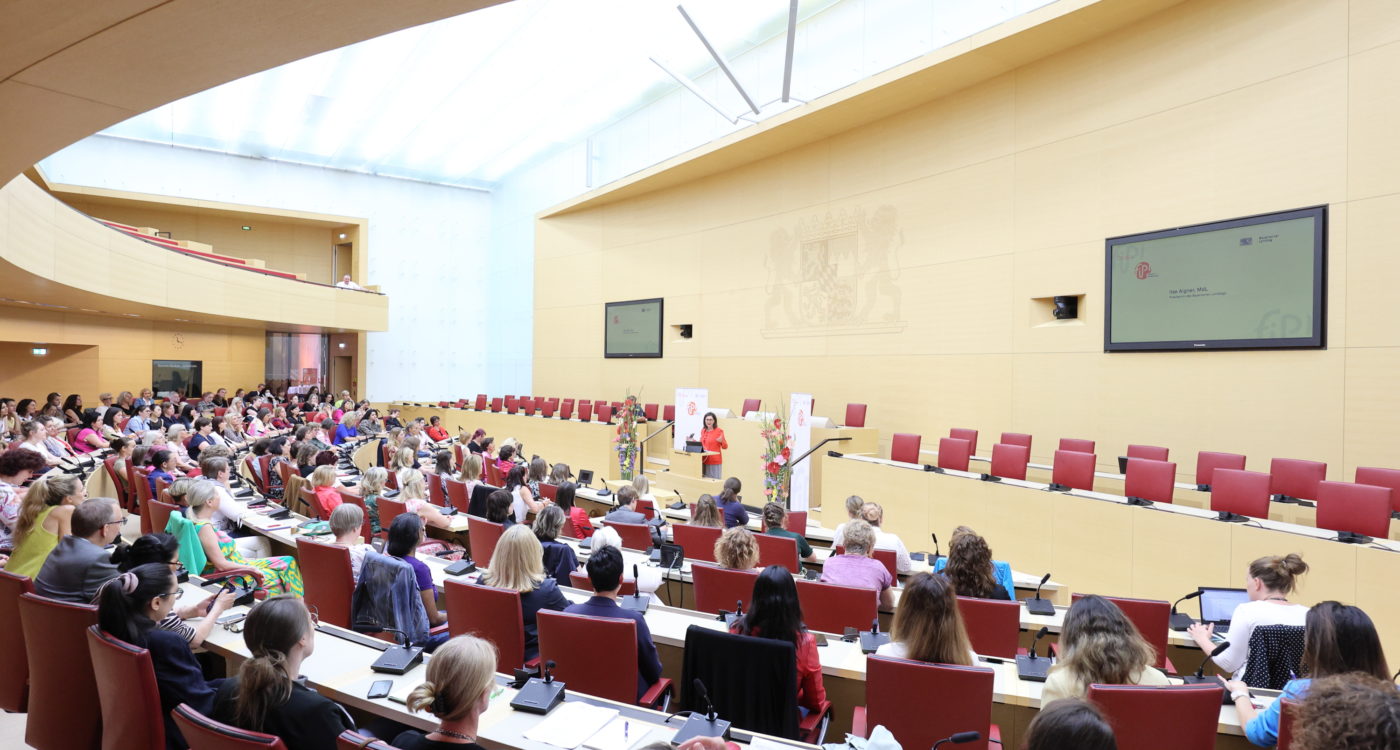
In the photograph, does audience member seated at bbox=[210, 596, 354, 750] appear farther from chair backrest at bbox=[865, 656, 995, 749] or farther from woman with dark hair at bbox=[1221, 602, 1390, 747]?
woman with dark hair at bbox=[1221, 602, 1390, 747]

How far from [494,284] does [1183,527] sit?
2010cm

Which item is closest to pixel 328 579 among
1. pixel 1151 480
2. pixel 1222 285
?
pixel 1151 480

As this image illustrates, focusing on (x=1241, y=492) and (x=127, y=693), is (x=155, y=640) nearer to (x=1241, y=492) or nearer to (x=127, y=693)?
(x=127, y=693)

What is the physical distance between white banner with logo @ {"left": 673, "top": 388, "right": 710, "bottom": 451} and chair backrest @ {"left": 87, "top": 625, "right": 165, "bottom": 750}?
8.77m

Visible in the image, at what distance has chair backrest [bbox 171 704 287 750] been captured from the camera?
1.91 m

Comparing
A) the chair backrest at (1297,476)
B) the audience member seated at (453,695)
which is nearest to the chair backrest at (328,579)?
the audience member seated at (453,695)

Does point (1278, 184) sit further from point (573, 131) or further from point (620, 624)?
point (573, 131)

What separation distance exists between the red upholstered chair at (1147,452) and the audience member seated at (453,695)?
24.3ft

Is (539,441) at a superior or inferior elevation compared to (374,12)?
inferior

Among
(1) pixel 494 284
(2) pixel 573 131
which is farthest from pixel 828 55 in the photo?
(1) pixel 494 284

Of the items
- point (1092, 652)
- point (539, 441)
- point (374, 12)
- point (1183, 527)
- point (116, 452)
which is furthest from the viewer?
point (539, 441)

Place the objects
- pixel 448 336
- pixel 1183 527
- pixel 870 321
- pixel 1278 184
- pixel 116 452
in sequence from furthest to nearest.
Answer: pixel 448 336 < pixel 870 321 < pixel 116 452 < pixel 1278 184 < pixel 1183 527

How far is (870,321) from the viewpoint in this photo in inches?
461

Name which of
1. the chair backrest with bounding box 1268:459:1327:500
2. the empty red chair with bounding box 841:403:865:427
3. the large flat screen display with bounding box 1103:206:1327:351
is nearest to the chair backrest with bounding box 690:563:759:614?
the chair backrest with bounding box 1268:459:1327:500
